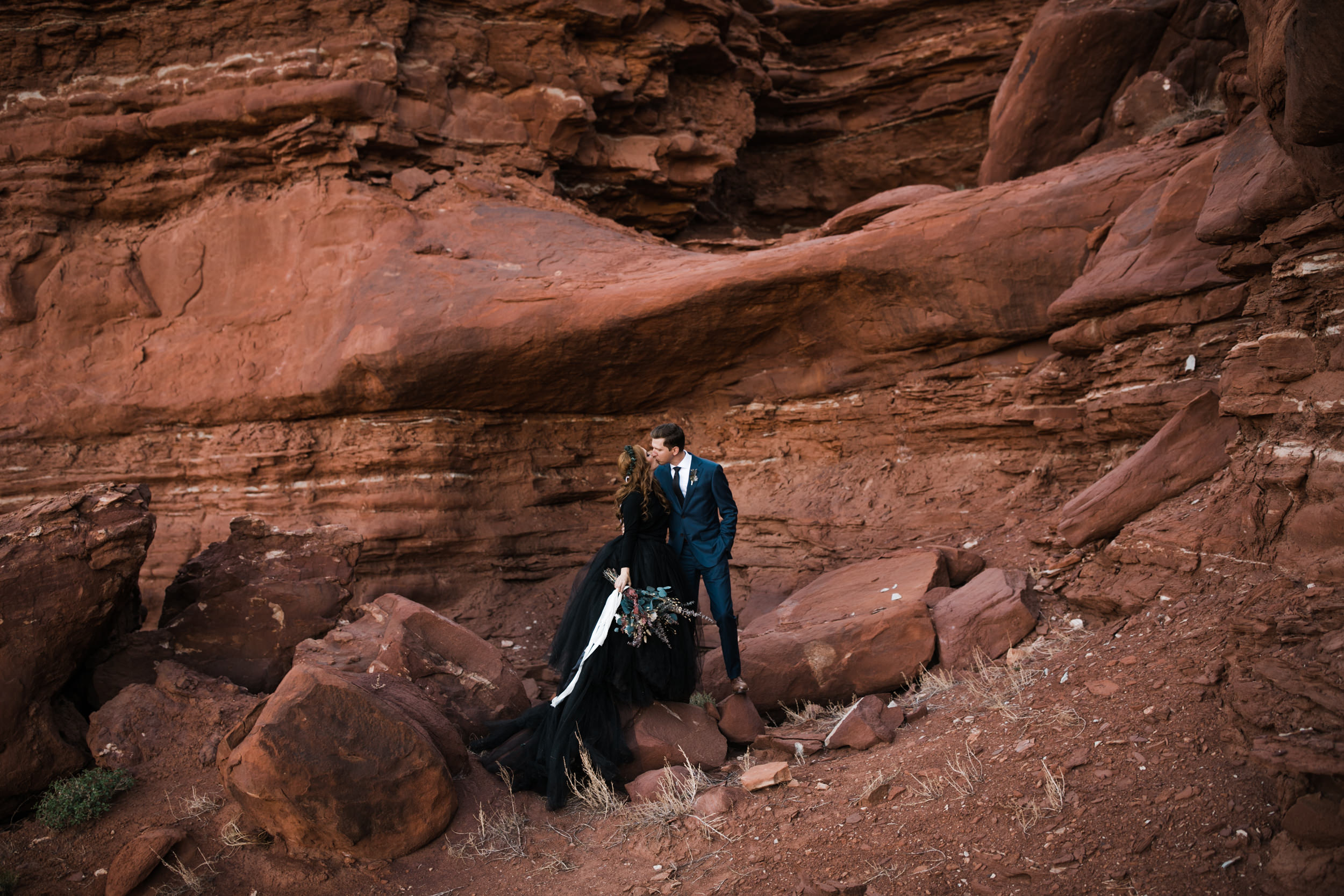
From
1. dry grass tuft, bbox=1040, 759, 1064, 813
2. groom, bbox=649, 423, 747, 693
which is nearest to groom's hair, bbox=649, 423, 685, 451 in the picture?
groom, bbox=649, 423, 747, 693

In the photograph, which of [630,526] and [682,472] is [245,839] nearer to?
[630,526]

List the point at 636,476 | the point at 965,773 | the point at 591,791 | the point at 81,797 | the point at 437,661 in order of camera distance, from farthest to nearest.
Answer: the point at 437,661 < the point at 636,476 < the point at 81,797 < the point at 591,791 < the point at 965,773

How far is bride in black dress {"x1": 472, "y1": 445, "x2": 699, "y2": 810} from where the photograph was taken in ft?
14.9

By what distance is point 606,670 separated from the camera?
4652mm

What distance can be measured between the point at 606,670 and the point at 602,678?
57mm

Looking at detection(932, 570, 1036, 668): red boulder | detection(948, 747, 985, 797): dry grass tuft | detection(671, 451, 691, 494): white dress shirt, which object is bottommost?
detection(932, 570, 1036, 668): red boulder

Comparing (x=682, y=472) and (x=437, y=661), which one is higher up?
(x=682, y=472)

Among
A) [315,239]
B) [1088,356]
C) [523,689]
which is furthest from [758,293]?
[315,239]

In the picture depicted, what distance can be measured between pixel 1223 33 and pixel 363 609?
9.51m

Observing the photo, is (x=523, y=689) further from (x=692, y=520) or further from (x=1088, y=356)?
(x=1088, y=356)

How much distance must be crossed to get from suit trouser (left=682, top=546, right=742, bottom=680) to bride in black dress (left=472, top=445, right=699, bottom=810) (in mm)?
155

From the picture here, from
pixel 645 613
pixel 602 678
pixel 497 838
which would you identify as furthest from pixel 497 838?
pixel 645 613

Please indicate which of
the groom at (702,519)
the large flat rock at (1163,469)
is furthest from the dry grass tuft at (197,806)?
the large flat rock at (1163,469)

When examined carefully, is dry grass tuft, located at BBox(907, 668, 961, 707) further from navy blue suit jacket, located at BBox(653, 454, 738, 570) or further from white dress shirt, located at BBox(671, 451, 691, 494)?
white dress shirt, located at BBox(671, 451, 691, 494)
